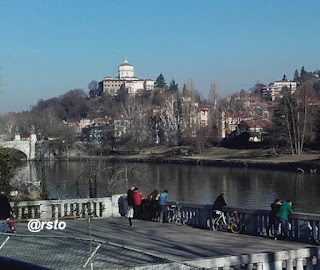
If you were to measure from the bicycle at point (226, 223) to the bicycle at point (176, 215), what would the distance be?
160cm

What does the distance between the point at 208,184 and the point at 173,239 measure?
115 ft

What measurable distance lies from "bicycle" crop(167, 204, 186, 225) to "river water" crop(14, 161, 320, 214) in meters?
12.3

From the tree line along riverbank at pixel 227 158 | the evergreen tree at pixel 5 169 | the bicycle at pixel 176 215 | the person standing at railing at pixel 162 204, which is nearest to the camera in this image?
the bicycle at pixel 176 215

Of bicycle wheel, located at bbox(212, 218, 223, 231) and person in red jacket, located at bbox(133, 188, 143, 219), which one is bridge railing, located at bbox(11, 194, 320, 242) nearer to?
bicycle wheel, located at bbox(212, 218, 223, 231)

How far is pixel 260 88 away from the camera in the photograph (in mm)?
195250

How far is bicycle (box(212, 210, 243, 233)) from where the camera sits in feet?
44.4

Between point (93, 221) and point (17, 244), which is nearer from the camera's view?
point (17, 244)

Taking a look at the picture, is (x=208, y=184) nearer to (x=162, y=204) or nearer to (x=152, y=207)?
(x=152, y=207)

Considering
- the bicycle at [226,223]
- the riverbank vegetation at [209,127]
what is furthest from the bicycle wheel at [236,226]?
the riverbank vegetation at [209,127]

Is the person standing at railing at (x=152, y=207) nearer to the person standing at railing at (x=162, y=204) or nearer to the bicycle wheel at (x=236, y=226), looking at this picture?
the person standing at railing at (x=162, y=204)

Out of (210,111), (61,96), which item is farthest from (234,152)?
(61,96)

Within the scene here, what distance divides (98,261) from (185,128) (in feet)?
259

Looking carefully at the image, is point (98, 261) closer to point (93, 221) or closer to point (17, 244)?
point (17, 244)

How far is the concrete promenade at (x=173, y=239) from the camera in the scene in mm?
10766
